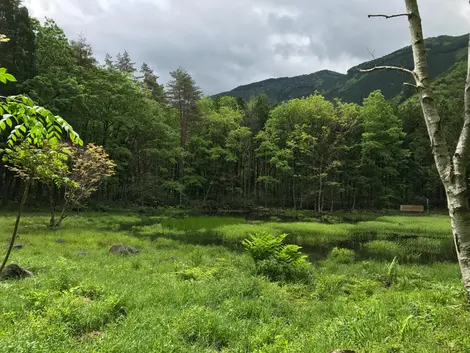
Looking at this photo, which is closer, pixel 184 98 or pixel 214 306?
pixel 214 306

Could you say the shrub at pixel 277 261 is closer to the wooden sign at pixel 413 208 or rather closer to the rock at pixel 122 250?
the rock at pixel 122 250

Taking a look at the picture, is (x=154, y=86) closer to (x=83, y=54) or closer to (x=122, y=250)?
(x=83, y=54)

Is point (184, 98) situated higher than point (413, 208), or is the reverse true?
point (184, 98)

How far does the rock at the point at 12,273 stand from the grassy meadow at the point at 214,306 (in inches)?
22.1

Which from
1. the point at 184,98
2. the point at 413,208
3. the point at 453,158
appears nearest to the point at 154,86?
the point at 184,98

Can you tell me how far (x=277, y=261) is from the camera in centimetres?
1215

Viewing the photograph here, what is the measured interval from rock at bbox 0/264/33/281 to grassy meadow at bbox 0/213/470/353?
561 mm

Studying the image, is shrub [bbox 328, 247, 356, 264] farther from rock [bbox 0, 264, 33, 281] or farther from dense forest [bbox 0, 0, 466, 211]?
dense forest [bbox 0, 0, 466, 211]

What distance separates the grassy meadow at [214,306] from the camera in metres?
5.13

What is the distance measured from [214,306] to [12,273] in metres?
5.60

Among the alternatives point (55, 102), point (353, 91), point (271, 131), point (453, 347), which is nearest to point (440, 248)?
point (453, 347)

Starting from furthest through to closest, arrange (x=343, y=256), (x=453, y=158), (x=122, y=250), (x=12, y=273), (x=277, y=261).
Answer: (x=343, y=256) → (x=122, y=250) → (x=277, y=261) → (x=12, y=273) → (x=453, y=158)

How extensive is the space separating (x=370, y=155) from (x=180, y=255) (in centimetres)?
4853

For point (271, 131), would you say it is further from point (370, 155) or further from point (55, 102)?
point (55, 102)
